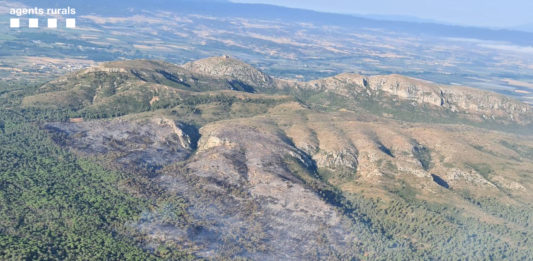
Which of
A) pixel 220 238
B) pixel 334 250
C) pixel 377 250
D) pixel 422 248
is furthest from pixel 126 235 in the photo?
pixel 422 248

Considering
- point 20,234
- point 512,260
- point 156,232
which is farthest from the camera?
point 512,260

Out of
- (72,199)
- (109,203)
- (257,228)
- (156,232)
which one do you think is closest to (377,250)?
(257,228)

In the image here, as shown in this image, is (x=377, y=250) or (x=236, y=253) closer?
(x=236, y=253)

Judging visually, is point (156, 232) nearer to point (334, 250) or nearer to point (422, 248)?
point (334, 250)

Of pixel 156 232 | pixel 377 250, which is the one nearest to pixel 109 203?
pixel 156 232

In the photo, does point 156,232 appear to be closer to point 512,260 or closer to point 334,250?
point 334,250

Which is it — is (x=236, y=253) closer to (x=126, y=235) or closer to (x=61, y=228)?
(x=126, y=235)

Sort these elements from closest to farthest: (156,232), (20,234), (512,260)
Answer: (20,234)
(156,232)
(512,260)

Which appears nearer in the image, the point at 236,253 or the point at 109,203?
the point at 236,253
